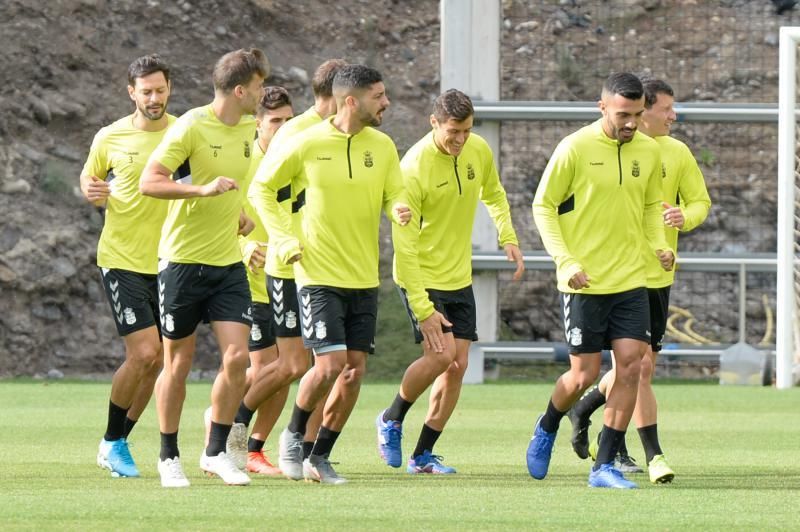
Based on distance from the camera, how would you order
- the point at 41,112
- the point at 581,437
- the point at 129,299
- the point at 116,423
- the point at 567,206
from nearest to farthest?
the point at 567,206
the point at 116,423
the point at 129,299
the point at 581,437
the point at 41,112

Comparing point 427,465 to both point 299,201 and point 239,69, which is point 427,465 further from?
point 239,69

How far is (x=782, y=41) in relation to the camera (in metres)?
16.4

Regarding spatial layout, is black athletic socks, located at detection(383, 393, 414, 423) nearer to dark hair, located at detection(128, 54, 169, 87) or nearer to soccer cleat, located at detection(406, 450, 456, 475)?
soccer cleat, located at detection(406, 450, 456, 475)

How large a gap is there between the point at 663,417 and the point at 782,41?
14.4 ft

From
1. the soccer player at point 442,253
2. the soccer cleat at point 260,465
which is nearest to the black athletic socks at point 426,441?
the soccer player at point 442,253

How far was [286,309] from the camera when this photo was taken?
32.3ft

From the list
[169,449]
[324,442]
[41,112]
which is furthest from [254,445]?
[41,112]

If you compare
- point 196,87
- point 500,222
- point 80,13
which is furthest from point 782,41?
point 80,13

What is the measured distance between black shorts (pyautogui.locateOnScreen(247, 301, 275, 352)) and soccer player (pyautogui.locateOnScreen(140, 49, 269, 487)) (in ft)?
4.69

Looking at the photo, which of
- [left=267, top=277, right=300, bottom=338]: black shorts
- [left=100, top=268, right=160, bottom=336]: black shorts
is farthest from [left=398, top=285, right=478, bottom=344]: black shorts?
[left=100, top=268, right=160, bottom=336]: black shorts

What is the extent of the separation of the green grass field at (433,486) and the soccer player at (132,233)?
537mm

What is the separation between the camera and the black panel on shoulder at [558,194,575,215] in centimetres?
908

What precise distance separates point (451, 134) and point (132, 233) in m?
1.87

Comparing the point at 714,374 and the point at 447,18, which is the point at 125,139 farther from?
the point at 714,374
